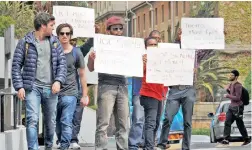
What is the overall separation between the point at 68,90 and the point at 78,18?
1.80 metres

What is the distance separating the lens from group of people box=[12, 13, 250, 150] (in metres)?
10.3

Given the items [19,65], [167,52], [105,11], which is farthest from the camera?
[105,11]

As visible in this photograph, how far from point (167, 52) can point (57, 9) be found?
5.47 feet

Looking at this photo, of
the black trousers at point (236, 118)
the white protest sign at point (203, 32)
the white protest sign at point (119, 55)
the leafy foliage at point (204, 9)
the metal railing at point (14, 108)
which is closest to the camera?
the white protest sign at point (119, 55)

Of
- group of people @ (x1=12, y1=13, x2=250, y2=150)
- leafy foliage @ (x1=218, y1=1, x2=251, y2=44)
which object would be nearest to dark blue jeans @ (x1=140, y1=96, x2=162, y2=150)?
group of people @ (x1=12, y1=13, x2=250, y2=150)

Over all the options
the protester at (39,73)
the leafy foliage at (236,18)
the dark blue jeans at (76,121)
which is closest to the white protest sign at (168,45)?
the dark blue jeans at (76,121)

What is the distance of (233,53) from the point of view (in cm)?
8662

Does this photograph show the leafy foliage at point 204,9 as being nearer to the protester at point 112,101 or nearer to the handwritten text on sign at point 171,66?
the handwritten text on sign at point 171,66

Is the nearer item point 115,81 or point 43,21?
point 43,21

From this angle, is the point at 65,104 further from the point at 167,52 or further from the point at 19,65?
the point at 167,52

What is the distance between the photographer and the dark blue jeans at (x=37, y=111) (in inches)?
A: 404

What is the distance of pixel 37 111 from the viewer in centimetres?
1039

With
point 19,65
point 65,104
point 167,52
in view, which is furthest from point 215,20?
point 19,65

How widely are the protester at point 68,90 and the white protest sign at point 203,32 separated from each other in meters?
2.21
